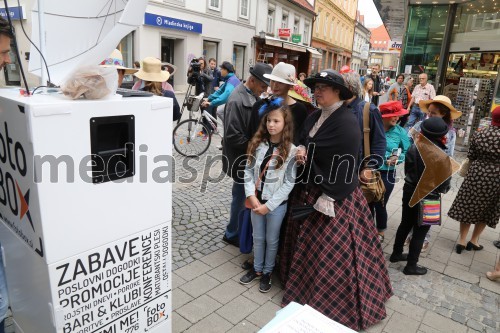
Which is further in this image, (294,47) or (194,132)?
(294,47)

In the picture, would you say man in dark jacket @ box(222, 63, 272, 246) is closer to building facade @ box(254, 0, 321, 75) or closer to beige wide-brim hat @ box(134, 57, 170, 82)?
beige wide-brim hat @ box(134, 57, 170, 82)

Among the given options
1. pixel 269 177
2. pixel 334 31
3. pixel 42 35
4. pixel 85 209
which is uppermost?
pixel 334 31

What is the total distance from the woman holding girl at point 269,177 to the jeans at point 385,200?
1.44m

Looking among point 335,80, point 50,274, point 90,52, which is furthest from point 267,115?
point 50,274

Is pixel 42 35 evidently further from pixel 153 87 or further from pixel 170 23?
pixel 170 23

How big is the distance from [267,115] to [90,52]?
1420 mm

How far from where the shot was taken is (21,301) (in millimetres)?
1831

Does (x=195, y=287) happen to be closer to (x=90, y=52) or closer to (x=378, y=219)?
(x=90, y=52)

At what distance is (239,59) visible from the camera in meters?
Result: 19.8

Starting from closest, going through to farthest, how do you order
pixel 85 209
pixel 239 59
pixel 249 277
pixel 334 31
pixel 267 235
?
pixel 85 209 < pixel 267 235 < pixel 249 277 < pixel 239 59 < pixel 334 31

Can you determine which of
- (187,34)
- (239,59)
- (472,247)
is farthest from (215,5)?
(472,247)

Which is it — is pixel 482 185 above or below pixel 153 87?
below

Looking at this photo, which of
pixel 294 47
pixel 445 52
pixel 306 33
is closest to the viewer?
pixel 445 52

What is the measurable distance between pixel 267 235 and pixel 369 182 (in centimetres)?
116
